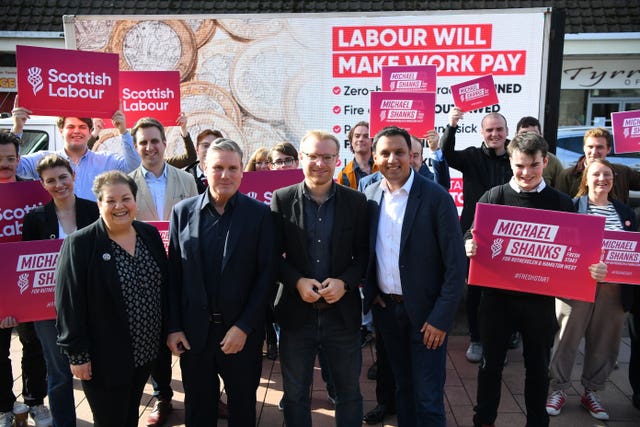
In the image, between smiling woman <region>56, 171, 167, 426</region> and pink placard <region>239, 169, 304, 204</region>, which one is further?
pink placard <region>239, 169, 304, 204</region>

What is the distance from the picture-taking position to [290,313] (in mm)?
2895

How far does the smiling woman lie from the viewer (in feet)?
8.40

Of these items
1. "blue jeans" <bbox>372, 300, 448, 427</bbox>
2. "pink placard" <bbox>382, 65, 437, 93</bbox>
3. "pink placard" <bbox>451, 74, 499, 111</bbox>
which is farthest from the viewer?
"pink placard" <bbox>382, 65, 437, 93</bbox>

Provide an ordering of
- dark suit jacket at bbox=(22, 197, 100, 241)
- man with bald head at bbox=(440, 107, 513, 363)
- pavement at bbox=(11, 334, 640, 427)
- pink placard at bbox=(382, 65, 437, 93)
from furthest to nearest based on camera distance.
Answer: pink placard at bbox=(382, 65, 437, 93), man with bald head at bbox=(440, 107, 513, 363), pavement at bbox=(11, 334, 640, 427), dark suit jacket at bbox=(22, 197, 100, 241)

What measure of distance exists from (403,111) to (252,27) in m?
2.15

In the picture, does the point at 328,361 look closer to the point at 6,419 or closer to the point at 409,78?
the point at 6,419

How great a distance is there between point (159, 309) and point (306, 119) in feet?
11.4

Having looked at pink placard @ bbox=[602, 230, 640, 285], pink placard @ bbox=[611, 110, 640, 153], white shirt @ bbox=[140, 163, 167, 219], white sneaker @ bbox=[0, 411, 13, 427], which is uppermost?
pink placard @ bbox=[611, 110, 640, 153]

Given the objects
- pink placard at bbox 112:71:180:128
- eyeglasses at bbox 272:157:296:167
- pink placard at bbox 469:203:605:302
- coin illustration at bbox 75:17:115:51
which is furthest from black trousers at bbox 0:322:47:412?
coin illustration at bbox 75:17:115:51

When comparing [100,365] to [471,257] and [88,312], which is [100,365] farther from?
[471,257]

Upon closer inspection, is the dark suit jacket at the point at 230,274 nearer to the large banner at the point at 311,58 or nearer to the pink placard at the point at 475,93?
the pink placard at the point at 475,93

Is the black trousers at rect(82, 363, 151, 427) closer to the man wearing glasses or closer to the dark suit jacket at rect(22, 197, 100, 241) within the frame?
the dark suit jacket at rect(22, 197, 100, 241)

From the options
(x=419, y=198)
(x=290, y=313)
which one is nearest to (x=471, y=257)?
(x=419, y=198)

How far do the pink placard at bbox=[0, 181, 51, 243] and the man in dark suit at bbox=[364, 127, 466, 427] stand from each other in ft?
7.60
